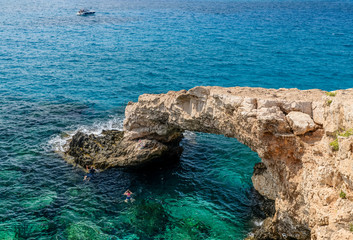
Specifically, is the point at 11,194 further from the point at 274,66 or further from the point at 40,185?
the point at 274,66

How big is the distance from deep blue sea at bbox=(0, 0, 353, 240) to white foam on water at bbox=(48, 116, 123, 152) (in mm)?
214

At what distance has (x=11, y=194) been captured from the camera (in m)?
23.7

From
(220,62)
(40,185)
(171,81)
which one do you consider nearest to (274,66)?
(220,62)

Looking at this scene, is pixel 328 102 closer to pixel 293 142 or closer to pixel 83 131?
pixel 293 142

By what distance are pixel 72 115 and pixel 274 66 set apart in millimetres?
34772

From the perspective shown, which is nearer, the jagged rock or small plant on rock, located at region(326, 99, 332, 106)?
small plant on rock, located at region(326, 99, 332, 106)

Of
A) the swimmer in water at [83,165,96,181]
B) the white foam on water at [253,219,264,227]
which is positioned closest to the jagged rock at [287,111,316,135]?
the white foam on water at [253,219,264,227]

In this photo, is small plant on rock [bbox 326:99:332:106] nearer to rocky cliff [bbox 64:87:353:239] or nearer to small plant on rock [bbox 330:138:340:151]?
rocky cliff [bbox 64:87:353:239]

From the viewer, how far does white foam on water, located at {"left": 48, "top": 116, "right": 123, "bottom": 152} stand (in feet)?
101

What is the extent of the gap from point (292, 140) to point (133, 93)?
3049 cm

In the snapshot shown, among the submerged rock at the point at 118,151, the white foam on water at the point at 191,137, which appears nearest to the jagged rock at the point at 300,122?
the submerged rock at the point at 118,151

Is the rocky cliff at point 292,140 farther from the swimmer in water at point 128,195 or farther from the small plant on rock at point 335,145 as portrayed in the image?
the swimmer in water at point 128,195

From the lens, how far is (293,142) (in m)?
16.7

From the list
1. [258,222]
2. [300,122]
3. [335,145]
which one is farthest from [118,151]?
[335,145]
